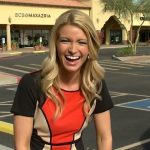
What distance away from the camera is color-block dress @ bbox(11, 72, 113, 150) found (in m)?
2.68

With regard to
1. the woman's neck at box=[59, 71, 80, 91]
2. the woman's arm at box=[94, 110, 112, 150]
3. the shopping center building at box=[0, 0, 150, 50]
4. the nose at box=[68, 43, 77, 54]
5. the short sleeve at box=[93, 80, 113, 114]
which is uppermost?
the shopping center building at box=[0, 0, 150, 50]

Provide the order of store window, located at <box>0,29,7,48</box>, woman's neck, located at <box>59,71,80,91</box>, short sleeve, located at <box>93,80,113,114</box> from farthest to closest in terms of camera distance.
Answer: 1. store window, located at <box>0,29,7,48</box>
2. short sleeve, located at <box>93,80,113,114</box>
3. woman's neck, located at <box>59,71,80,91</box>

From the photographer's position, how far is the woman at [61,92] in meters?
2.67

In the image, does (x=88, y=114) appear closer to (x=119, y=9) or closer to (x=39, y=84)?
(x=39, y=84)

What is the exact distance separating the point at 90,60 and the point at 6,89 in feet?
46.4

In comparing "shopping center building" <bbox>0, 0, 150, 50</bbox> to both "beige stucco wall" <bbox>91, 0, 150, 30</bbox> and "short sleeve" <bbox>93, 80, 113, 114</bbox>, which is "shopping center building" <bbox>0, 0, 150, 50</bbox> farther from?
"short sleeve" <bbox>93, 80, 113, 114</bbox>

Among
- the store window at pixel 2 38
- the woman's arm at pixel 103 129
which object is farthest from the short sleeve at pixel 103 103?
the store window at pixel 2 38

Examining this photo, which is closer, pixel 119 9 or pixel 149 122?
pixel 149 122

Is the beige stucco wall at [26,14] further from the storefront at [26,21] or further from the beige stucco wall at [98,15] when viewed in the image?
the beige stucco wall at [98,15]

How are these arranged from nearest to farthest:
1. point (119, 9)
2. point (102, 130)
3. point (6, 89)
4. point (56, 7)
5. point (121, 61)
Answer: point (102, 130) → point (6, 89) → point (121, 61) → point (119, 9) → point (56, 7)

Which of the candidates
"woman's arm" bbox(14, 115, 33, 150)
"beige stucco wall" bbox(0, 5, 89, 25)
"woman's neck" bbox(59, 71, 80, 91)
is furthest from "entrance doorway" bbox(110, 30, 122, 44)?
"woman's arm" bbox(14, 115, 33, 150)

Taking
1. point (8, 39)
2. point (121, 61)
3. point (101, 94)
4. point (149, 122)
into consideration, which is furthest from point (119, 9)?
point (101, 94)

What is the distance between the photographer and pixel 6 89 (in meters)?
16.7

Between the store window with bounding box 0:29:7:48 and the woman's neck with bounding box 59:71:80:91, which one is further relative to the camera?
the store window with bounding box 0:29:7:48
